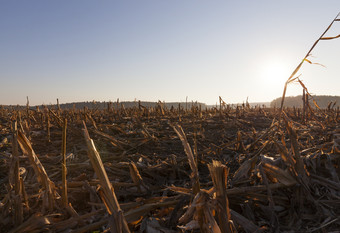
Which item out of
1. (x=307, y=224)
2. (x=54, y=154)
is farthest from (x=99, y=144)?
(x=307, y=224)

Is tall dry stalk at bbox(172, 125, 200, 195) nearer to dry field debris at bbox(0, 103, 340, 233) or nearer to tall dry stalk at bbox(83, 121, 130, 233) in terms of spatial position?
dry field debris at bbox(0, 103, 340, 233)

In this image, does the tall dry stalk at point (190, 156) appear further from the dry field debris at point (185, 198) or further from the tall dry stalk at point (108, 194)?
the tall dry stalk at point (108, 194)

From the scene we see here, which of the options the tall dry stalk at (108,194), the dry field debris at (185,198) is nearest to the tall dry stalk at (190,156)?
the dry field debris at (185,198)

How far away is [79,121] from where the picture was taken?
5.33 m

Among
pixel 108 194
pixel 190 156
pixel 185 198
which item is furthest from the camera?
pixel 185 198

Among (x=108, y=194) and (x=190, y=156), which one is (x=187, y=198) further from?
(x=108, y=194)

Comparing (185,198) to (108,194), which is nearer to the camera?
(108,194)

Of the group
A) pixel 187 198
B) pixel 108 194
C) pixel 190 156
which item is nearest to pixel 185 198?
pixel 187 198

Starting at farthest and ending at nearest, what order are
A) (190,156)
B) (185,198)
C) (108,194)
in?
(185,198) < (190,156) < (108,194)

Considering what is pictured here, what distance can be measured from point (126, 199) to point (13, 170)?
0.86 meters

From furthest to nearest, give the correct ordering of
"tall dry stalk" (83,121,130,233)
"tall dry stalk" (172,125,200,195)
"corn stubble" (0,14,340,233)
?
"tall dry stalk" (172,125,200,195) < "corn stubble" (0,14,340,233) < "tall dry stalk" (83,121,130,233)

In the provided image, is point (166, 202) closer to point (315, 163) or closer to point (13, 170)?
point (13, 170)

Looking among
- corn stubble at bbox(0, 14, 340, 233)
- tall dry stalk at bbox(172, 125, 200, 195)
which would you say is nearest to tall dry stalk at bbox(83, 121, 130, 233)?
corn stubble at bbox(0, 14, 340, 233)

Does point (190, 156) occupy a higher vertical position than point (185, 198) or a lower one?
higher
